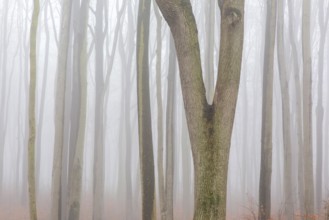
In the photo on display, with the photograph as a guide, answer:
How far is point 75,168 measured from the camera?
10.2 meters

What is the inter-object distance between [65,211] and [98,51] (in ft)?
19.7

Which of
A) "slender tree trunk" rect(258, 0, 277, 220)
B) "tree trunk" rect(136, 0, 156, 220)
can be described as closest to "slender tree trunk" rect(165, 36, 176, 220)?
"tree trunk" rect(136, 0, 156, 220)

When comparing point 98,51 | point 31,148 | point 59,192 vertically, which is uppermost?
point 98,51

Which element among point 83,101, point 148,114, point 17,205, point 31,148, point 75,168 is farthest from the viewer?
point 17,205

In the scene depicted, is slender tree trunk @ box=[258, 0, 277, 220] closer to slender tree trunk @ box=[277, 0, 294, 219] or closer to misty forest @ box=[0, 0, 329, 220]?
misty forest @ box=[0, 0, 329, 220]

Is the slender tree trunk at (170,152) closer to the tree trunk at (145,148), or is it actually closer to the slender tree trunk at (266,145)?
the tree trunk at (145,148)

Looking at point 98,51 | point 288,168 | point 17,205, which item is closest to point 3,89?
point 17,205

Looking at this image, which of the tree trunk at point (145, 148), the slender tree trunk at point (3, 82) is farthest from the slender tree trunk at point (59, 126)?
the slender tree trunk at point (3, 82)

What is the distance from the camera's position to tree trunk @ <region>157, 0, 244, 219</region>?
15.9 feet

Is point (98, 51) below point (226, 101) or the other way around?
the other way around

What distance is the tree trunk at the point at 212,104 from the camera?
4.84 meters

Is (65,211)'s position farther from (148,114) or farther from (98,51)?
(98,51)

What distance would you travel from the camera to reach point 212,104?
195 inches

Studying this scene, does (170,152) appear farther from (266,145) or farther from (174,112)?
(266,145)
